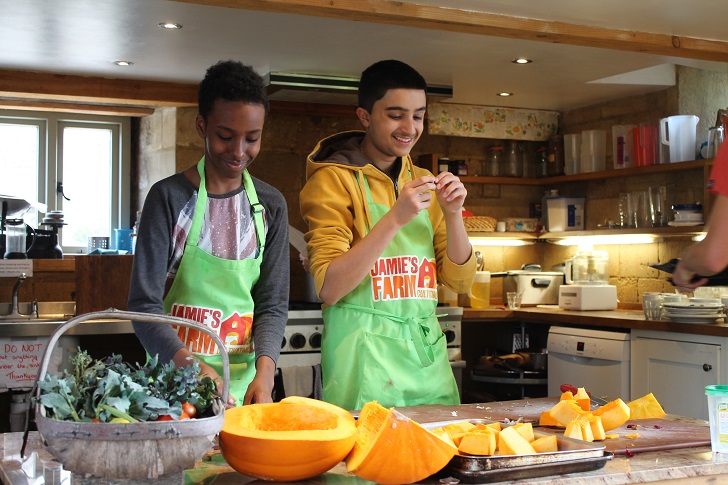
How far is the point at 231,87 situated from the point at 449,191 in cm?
58

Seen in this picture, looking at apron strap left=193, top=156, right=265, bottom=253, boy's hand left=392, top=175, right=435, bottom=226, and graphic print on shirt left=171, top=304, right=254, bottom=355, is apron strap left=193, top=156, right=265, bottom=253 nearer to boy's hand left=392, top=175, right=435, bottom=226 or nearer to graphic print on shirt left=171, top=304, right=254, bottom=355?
graphic print on shirt left=171, top=304, right=254, bottom=355

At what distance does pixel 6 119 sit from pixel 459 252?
18.2 ft

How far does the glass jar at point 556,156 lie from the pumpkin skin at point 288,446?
533 centimetres

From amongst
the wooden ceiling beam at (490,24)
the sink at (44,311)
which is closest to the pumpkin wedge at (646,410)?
the wooden ceiling beam at (490,24)

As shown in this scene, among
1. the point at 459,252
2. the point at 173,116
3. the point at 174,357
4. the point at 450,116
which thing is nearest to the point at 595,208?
the point at 450,116

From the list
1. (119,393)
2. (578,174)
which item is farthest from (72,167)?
(119,393)

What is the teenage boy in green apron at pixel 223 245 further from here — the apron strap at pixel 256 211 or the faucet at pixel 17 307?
the faucet at pixel 17 307

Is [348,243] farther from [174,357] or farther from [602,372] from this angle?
[602,372]

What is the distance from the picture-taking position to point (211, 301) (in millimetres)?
2057

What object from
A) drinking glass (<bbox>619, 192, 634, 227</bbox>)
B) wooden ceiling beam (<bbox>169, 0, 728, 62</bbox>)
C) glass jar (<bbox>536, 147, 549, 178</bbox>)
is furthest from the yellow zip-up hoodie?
glass jar (<bbox>536, 147, 549, 178</bbox>)

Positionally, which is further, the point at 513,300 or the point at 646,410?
the point at 513,300

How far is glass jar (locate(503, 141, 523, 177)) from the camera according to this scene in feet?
21.9

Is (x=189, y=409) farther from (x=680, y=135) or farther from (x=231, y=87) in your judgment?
(x=680, y=135)

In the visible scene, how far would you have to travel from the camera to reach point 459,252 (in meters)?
2.33
